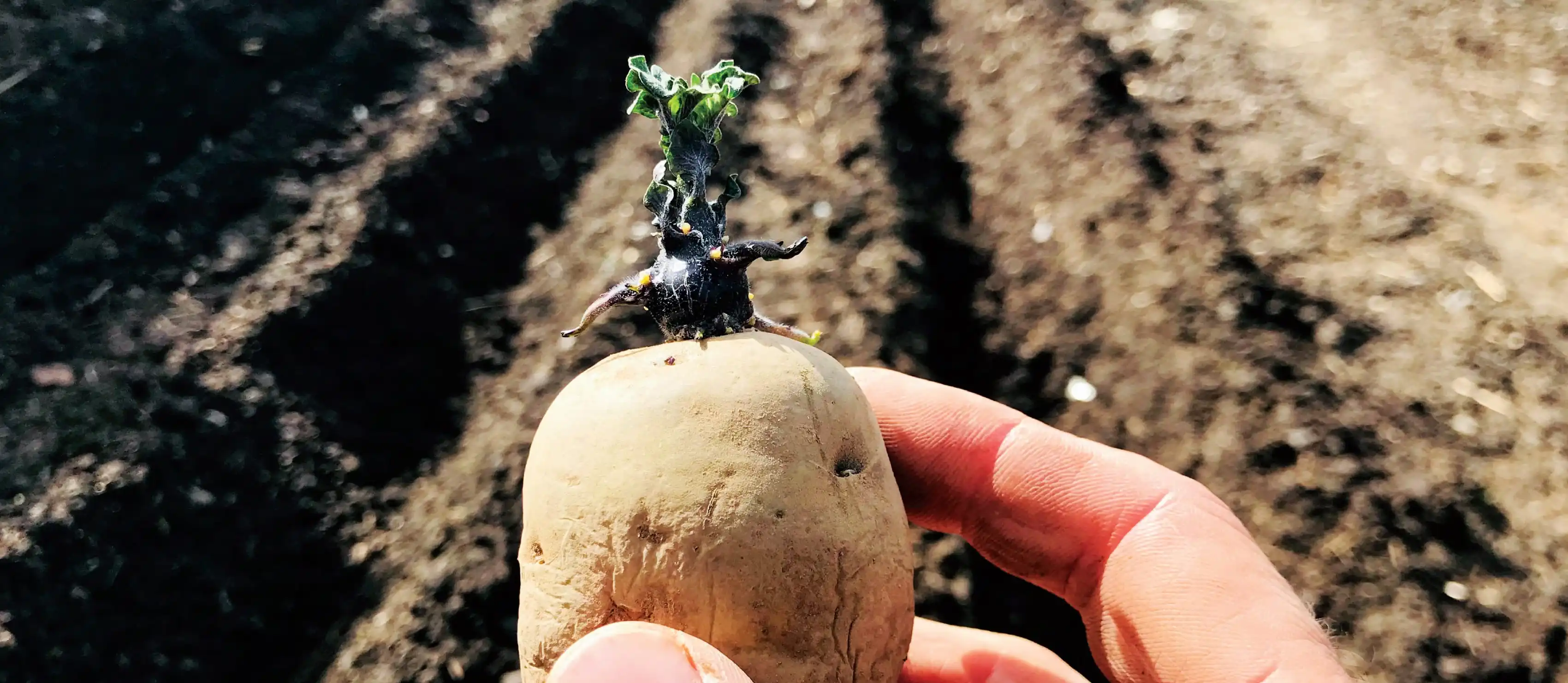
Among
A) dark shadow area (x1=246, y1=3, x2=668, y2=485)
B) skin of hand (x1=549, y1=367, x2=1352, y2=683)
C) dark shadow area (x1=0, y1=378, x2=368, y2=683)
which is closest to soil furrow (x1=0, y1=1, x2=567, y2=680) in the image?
dark shadow area (x1=0, y1=378, x2=368, y2=683)

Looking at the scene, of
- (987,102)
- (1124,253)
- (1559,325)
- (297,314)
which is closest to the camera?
(1559,325)

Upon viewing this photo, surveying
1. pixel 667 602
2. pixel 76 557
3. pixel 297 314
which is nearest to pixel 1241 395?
pixel 667 602

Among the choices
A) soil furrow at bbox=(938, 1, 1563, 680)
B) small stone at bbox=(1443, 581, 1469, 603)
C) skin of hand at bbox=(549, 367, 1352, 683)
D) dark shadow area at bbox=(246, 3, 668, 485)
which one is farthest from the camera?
dark shadow area at bbox=(246, 3, 668, 485)

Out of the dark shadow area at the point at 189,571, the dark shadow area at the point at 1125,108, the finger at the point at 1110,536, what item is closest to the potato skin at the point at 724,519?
the finger at the point at 1110,536

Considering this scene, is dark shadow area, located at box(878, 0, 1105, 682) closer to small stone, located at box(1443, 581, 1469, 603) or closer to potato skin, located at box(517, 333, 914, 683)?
small stone, located at box(1443, 581, 1469, 603)

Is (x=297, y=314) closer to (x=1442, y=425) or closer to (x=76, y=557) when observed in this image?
(x=76, y=557)

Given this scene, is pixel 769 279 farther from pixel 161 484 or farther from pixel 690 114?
pixel 161 484
